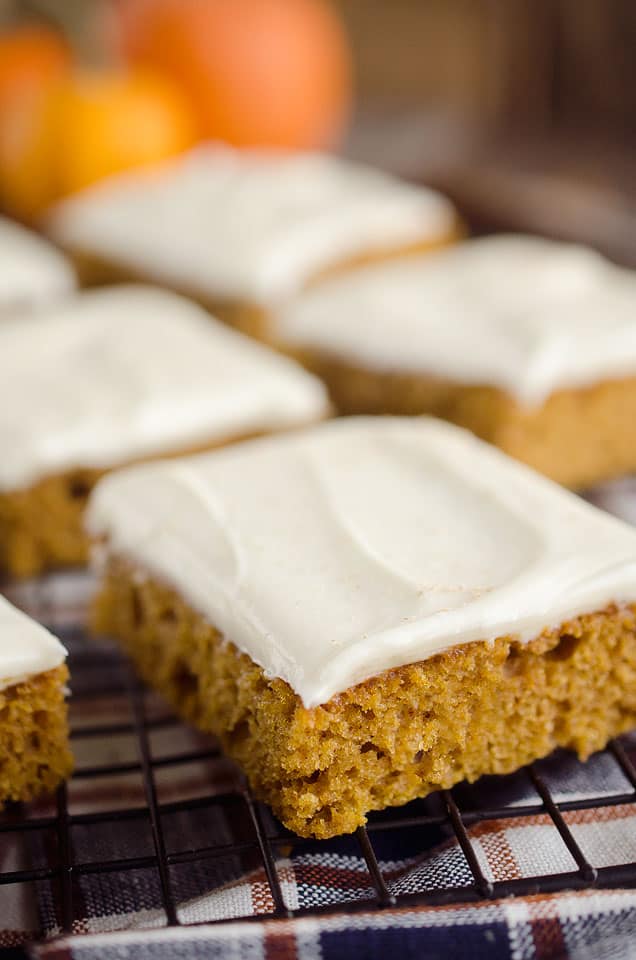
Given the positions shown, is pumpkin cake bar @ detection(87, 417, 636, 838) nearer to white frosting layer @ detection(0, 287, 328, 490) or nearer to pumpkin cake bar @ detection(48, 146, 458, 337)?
white frosting layer @ detection(0, 287, 328, 490)

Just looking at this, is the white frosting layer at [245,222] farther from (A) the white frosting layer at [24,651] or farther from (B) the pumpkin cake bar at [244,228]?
(A) the white frosting layer at [24,651]

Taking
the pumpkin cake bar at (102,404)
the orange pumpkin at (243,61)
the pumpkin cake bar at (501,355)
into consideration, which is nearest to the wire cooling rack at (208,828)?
the pumpkin cake bar at (102,404)

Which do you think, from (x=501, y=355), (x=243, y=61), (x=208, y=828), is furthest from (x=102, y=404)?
(x=243, y=61)

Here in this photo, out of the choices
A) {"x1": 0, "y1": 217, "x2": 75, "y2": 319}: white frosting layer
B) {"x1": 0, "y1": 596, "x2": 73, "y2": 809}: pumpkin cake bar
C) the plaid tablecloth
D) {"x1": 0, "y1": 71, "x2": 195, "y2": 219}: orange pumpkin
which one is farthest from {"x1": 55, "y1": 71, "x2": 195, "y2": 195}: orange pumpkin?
{"x1": 0, "y1": 596, "x2": 73, "y2": 809}: pumpkin cake bar

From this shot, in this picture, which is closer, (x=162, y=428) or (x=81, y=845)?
(x=81, y=845)

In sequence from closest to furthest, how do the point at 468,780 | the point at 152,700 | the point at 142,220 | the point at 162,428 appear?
the point at 468,780 → the point at 152,700 → the point at 162,428 → the point at 142,220

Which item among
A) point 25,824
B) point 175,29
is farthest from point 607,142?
point 25,824

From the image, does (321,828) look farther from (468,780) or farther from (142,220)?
(142,220)

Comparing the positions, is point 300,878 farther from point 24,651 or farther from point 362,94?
point 362,94
